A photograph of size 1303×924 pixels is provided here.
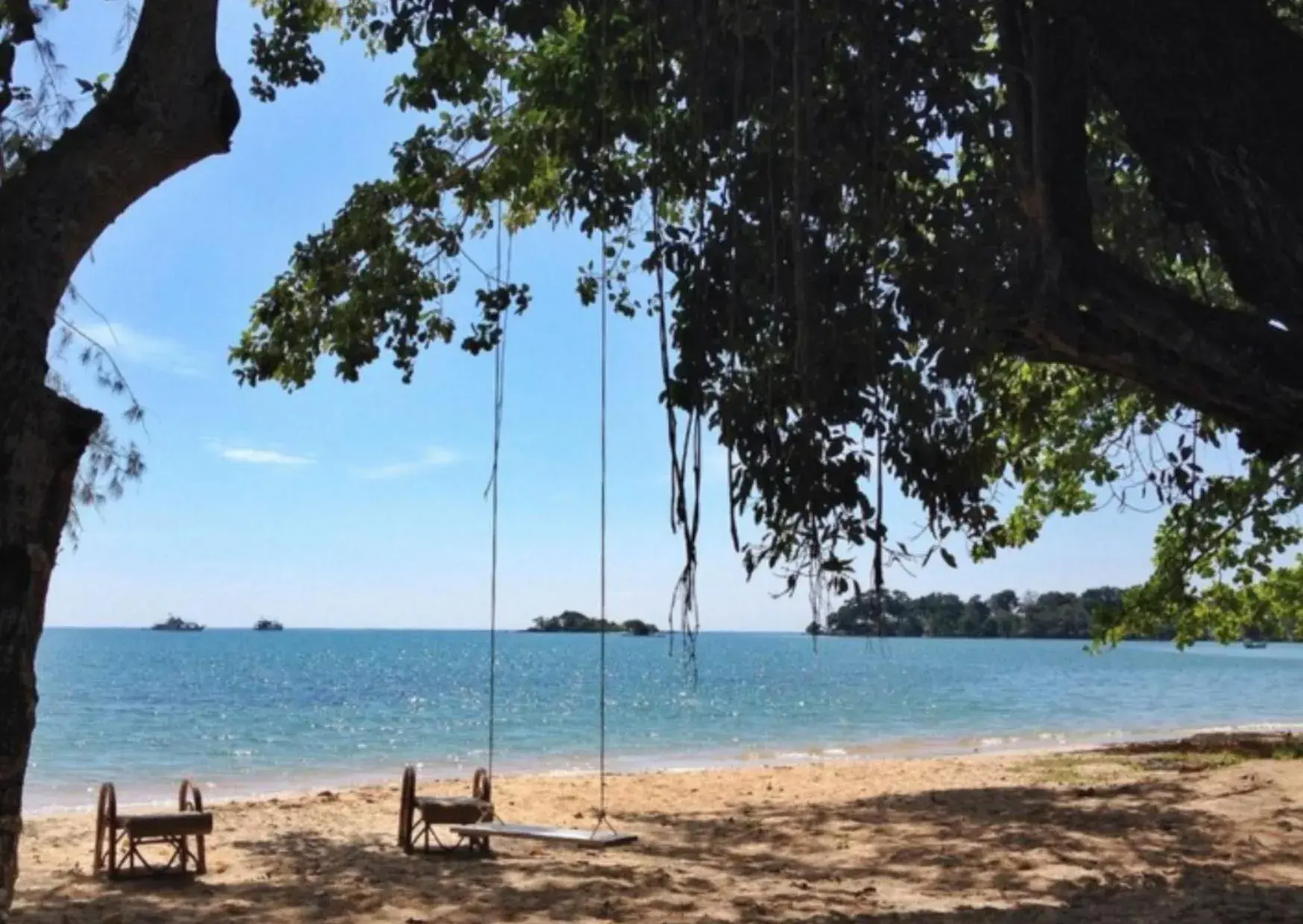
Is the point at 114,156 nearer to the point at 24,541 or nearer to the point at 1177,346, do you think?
the point at 24,541

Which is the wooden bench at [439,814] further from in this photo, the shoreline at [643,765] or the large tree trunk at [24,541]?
the shoreline at [643,765]

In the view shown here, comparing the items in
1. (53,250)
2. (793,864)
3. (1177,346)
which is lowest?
(793,864)

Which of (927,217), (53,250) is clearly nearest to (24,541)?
(53,250)

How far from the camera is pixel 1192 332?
526 centimetres

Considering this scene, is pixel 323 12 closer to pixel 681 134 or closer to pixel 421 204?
pixel 421 204

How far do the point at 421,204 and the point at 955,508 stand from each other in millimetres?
5694

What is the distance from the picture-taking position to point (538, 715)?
42.2 metres

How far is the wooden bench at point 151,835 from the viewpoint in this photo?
26.1ft

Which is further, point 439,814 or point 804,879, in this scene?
point 439,814

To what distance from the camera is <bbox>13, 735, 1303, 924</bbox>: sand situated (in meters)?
6.96

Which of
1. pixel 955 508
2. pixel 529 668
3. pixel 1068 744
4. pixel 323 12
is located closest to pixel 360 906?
pixel 955 508

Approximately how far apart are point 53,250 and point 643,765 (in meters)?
18.8

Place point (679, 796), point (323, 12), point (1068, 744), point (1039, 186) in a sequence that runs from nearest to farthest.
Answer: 1. point (1039, 186)
2. point (323, 12)
3. point (679, 796)
4. point (1068, 744)

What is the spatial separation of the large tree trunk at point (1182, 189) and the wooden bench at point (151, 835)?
555cm
